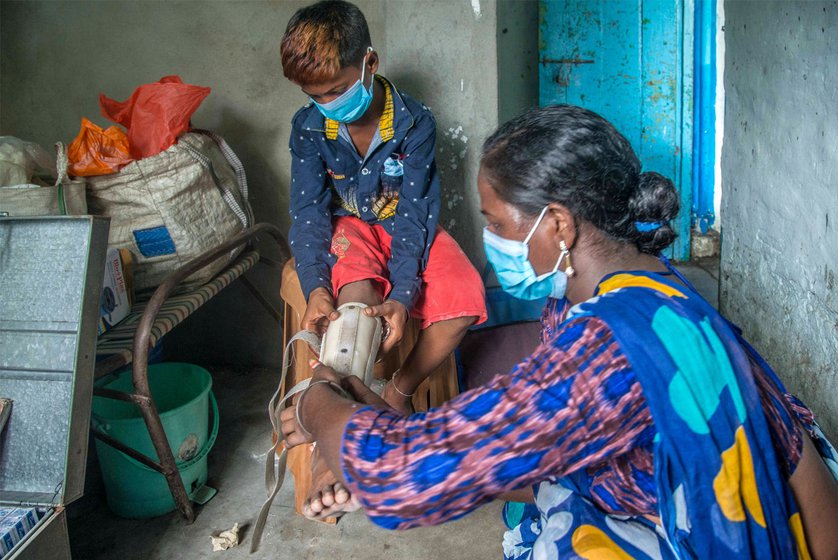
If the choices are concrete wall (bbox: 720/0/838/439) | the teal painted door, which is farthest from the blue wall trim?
concrete wall (bbox: 720/0/838/439)

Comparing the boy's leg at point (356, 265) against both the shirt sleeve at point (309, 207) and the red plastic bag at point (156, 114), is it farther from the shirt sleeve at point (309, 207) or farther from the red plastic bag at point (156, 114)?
the red plastic bag at point (156, 114)

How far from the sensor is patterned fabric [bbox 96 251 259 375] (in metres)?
1.99

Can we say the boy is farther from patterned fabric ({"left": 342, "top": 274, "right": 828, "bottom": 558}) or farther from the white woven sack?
patterned fabric ({"left": 342, "top": 274, "right": 828, "bottom": 558})

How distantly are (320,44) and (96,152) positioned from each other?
37.3 inches

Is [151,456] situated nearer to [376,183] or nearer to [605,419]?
[376,183]

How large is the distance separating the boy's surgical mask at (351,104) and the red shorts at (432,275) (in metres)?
0.38

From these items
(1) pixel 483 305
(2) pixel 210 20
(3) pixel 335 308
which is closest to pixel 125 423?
(3) pixel 335 308

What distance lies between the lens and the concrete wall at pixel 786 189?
82.7 inches

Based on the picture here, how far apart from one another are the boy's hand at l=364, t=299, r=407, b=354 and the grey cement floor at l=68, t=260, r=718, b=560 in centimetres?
63

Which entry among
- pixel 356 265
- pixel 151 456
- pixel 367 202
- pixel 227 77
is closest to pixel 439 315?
pixel 356 265

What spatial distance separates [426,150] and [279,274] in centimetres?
121

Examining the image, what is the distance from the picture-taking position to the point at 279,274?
10.3 ft

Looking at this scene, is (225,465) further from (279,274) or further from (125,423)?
(279,274)

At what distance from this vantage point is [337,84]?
6.56 ft
